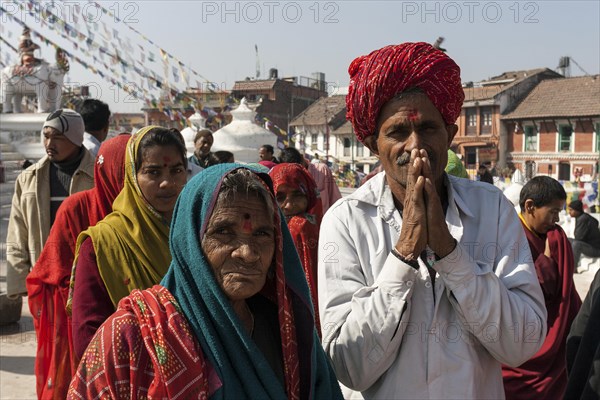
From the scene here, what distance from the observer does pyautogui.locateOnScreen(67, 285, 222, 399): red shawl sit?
5.07 ft

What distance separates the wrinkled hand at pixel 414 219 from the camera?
172cm

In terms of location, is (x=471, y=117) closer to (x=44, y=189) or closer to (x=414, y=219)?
(x=44, y=189)

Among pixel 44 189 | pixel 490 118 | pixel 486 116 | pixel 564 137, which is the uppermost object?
pixel 486 116

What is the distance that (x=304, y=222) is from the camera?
12.6 ft

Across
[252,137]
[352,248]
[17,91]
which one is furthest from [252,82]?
[352,248]

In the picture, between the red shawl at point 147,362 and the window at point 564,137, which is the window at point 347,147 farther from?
the red shawl at point 147,362

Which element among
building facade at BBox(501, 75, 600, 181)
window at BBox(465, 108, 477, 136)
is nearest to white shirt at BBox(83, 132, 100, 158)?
building facade at BBox(501, 75, 600, 181)

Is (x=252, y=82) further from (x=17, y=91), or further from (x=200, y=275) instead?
(x=200, y=275)

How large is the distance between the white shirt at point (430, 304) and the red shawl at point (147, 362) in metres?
0.46

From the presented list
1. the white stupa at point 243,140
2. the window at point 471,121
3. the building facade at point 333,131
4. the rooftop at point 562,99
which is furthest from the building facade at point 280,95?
the white stupa at point 243,140

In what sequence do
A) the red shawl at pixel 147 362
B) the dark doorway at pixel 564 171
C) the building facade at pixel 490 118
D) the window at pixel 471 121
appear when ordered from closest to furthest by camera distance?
the red shawl at pixel 147 362 → the dark doorway at pixel 564 171 → the building facade at pixel 490 118 → the window at pixel 471 121

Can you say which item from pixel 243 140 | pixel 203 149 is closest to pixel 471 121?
pixel 243 140

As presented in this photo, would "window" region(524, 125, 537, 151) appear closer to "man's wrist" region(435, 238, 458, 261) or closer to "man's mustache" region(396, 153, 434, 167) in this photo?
"man's mustache" region(396, 153, 434, 167)

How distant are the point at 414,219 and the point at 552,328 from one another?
2328 millimetres
